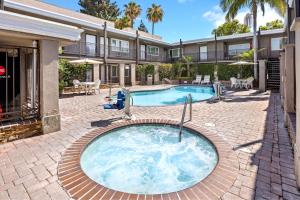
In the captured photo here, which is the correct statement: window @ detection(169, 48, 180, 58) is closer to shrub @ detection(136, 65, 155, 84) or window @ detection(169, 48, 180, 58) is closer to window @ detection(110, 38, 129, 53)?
shrub @ detection(136, 65, 155, 84)

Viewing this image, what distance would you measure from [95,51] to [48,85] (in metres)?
18.5

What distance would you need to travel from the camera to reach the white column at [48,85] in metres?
5.96

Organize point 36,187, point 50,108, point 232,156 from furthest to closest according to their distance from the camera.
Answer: point 50,108, point 232,156, point 36,187

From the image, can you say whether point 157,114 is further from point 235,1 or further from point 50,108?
point 235,1

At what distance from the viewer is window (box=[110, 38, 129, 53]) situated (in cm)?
2602

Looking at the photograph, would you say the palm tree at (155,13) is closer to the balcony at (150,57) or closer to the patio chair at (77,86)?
the balcony at (150,57)

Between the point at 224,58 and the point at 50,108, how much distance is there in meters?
26.4

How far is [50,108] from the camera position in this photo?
20.5 feet

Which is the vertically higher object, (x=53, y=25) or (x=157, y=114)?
(x=53, y=25)

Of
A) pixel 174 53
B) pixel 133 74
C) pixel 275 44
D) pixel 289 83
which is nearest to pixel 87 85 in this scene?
pixel 133 74

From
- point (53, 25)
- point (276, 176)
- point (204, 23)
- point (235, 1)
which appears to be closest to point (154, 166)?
point (276, 176)

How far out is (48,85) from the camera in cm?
611

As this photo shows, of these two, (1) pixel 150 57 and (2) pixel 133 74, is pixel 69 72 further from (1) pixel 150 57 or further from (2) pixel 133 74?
(1) pixel 150 57

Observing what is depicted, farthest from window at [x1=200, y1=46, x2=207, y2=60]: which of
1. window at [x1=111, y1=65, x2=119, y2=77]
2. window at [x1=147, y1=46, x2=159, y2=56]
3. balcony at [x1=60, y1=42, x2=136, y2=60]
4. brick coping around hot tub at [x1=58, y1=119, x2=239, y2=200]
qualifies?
brick coping around hot tub at [x1=58, y1=119, x2=239, y2=200]
